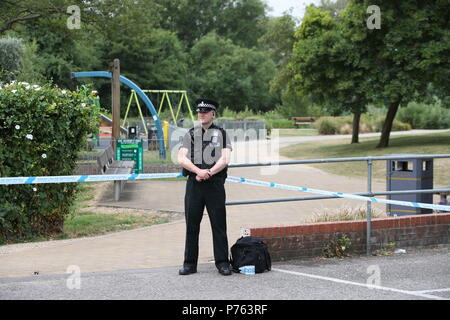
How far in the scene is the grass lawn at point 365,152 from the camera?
19.9 m

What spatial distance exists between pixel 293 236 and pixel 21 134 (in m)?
3.81

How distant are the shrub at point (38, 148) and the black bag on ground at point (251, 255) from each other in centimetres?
335

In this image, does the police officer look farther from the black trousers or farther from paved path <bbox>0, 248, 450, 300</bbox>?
paved path <bbox>0, 248, 450, 300</bbox>

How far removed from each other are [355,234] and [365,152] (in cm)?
1916

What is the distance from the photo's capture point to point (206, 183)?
712 centimetres

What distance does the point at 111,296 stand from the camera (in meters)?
6.16

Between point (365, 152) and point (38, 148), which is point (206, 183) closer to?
point (38, 148)

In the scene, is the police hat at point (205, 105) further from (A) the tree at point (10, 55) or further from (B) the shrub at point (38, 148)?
(A) the tree at point (10, 55)

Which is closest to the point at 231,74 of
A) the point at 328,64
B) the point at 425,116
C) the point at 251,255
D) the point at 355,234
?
the point at 425,116

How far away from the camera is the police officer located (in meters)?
7.09

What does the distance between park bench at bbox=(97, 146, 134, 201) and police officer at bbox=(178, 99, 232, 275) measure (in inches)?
265

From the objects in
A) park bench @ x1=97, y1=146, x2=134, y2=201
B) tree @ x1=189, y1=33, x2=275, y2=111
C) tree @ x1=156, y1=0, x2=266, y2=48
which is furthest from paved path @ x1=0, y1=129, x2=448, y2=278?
tree @ x1=156, y1=0, x2=266, y2=48

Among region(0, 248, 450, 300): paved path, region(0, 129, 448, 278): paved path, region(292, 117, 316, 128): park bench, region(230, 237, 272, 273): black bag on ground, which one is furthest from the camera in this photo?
region(292, 117, 316, 128): park bench

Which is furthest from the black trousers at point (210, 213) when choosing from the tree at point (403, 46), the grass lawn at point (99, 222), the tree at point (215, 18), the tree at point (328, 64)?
the tree at point (215, 18)
